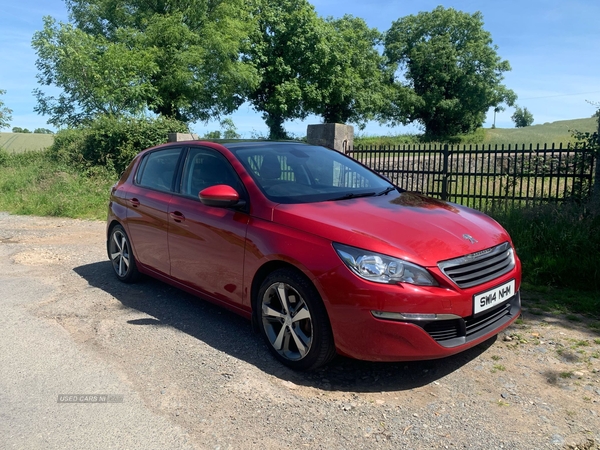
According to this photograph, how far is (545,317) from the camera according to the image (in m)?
4.70

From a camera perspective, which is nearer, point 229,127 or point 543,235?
point 543,235

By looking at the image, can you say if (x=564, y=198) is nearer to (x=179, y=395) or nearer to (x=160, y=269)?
(x=160, y=269)

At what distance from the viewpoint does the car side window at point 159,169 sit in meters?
5.11

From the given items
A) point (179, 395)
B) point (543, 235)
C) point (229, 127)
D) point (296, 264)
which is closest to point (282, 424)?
point (179, 395)

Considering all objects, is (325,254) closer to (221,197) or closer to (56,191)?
(221,197)

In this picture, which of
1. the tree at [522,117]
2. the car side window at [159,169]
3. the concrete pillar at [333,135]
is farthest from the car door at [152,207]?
the tree at [522,117]

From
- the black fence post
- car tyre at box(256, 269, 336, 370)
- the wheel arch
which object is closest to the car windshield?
the wheel arch

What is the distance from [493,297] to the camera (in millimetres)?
3461

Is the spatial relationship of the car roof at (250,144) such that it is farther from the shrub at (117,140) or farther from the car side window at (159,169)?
the shrub at (117,140)

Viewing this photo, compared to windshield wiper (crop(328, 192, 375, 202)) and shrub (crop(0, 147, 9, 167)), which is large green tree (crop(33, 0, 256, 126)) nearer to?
shrub (crop(0, 147, 9, 167))

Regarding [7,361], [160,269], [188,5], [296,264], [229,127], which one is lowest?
[7,361]

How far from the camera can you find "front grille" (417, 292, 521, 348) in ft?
10.5

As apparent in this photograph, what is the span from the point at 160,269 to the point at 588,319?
417cm

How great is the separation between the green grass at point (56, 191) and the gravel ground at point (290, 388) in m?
8.12
